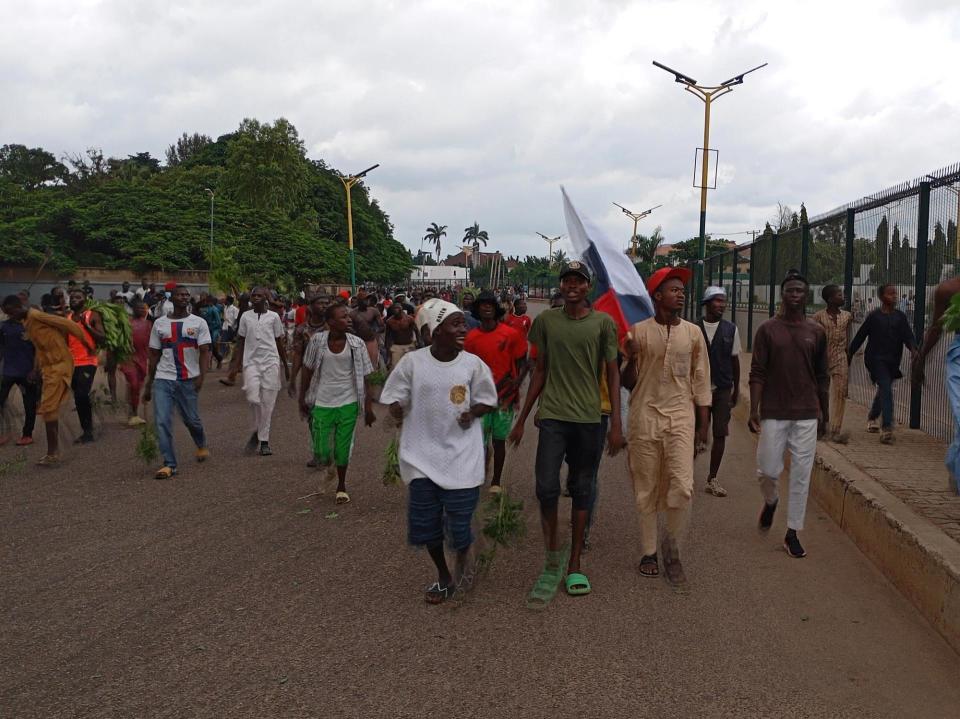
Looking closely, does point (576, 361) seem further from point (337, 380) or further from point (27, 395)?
point (27, 395)

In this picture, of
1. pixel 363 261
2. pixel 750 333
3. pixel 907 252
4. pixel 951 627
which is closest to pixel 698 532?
pixel 951 627

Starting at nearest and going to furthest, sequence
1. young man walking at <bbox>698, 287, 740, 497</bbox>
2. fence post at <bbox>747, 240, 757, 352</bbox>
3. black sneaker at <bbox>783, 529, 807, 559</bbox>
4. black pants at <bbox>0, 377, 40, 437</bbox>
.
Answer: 1. black sneaker at <bbox>783, 529, 807, 559</bbox>
2. young man walking at <bbox>698, 287, 740, 497</bbox>
3. black pants at <bbox>0, 377, 40, 437</bbox>
4. fence post at <bbox>747, 240, 757, 352</bbox>

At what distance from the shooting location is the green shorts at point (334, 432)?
707cm

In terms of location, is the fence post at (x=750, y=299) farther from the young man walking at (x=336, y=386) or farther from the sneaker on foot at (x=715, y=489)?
the young man walking at (x=336, y=386)

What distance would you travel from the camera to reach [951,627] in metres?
4.33

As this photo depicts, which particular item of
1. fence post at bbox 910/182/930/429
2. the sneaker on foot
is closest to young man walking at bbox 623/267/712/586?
the sneaker on foot

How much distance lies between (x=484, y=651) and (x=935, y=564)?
2393 mm

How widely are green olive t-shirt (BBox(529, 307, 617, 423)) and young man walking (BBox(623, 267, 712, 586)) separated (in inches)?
13.7

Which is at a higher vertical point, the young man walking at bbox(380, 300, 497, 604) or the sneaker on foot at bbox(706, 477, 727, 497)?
the young man walking at bbox(380, 300, 497, 604)

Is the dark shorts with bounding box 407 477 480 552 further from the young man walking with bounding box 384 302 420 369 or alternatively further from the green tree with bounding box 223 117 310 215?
the green tree with bounding box 223 117 310 215

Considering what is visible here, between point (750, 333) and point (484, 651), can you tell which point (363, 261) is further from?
point (484, 651)

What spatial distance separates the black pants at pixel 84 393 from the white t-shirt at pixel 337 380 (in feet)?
11.9

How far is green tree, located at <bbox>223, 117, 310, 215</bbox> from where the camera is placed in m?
57.4

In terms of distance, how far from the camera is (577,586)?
16.1 feet
